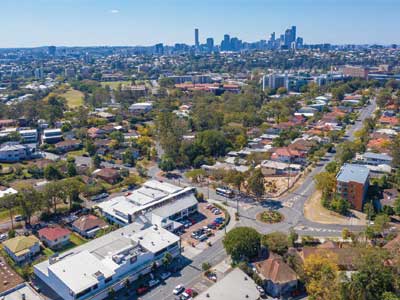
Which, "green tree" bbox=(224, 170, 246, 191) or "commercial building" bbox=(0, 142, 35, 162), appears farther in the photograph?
"commercial building" bbox=(0, 142, 35, 162)

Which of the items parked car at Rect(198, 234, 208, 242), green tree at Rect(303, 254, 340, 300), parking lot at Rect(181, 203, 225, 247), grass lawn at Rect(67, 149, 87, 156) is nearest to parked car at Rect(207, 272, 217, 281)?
parking lot at Rect(181, 203, 225, 247)

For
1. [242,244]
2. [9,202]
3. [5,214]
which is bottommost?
[5,214]

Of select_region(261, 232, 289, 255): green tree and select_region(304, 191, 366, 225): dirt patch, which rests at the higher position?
select_region(261, 232, 289, 255): green tree

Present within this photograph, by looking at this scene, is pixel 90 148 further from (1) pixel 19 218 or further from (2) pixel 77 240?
(2) pixel 77 240

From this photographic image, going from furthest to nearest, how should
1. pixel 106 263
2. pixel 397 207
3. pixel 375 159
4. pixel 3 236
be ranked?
1. pixel 375 159
2. pixel 397 207
3. pixel 3 236
4. pixel 106 263

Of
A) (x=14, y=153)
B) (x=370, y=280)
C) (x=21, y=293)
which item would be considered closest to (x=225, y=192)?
(x=370, y=280)

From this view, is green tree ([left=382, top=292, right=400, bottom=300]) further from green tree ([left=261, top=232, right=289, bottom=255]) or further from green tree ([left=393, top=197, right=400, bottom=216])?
green tree ([left=393, top=197, right=400, bottom=216])

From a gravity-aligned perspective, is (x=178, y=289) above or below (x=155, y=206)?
below

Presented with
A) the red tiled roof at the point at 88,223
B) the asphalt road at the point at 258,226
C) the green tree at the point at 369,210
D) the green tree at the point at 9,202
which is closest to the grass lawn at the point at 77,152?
the asphalt road at the point at 258,226
